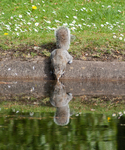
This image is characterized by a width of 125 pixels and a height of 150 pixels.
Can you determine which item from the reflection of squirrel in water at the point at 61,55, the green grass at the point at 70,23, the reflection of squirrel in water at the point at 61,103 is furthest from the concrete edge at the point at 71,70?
the reflection of squirrel in water at the point at 61,103

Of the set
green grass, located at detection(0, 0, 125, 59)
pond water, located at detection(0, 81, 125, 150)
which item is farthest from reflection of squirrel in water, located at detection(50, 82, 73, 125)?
green grass, located at detection(0, 0, 125, 59)

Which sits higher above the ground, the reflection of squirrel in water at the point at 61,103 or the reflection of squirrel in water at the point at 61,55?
the reflection of squirrel in water at the point at 61,55

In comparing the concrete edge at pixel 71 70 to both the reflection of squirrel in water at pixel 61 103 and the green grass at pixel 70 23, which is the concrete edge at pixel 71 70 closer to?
the green grass at pixel 70 23

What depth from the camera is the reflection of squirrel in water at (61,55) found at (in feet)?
26.6

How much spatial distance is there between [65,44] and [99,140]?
19.9ft

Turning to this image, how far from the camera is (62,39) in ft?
28.8

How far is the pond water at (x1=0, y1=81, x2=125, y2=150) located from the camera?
2.88 m

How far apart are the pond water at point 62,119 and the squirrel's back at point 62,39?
2216 mm

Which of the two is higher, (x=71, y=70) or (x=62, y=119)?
(x=71, y=70)

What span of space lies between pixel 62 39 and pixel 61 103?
3.93m


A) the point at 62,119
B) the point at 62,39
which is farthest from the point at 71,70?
the point at 62,119

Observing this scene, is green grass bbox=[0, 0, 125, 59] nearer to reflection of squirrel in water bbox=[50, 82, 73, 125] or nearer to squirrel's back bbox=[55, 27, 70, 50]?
squirrel's back bbox=[55, 27, 70, 50]

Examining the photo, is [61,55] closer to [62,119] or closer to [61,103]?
[61,103]

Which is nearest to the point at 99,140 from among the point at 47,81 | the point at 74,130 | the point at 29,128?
the point at 74,130
